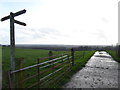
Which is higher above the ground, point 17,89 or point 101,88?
point 17,89

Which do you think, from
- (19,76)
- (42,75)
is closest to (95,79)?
(42,75)

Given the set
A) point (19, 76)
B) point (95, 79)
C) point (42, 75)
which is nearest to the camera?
point (19, 76)

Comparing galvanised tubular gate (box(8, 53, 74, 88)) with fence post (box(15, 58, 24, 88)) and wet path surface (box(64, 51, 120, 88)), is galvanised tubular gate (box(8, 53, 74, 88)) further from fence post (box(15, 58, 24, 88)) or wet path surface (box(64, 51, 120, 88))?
wet path surface (box(64, 51, 120, 88))

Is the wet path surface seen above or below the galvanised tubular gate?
below

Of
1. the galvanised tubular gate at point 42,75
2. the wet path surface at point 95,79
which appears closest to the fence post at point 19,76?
the galvanised tubular gate at point 42,75

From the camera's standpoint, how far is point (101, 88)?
520cm

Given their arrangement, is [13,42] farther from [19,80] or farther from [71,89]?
[71,89]

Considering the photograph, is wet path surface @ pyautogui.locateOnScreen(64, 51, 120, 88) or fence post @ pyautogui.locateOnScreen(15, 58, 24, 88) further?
wet path surface @ pyautogui.locateOnScreen(64, 51, 120, 88)

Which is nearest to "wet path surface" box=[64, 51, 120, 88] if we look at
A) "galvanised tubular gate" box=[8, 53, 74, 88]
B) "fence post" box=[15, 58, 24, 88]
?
"galvanised tubular gate" box=[8, 53, 74, 88]

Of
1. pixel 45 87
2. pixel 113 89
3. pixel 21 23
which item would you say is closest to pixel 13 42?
pixel 21 23

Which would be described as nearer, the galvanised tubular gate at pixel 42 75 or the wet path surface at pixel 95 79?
the galvanised tubular gate at pixel 42 75

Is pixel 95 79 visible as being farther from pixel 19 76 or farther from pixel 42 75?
pixel 19 76

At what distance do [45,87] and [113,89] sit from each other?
268 centimetres

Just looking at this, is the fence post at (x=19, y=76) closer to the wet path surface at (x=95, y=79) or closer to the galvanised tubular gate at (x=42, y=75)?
the galvanised tubular gate at (x=42, y=75)
